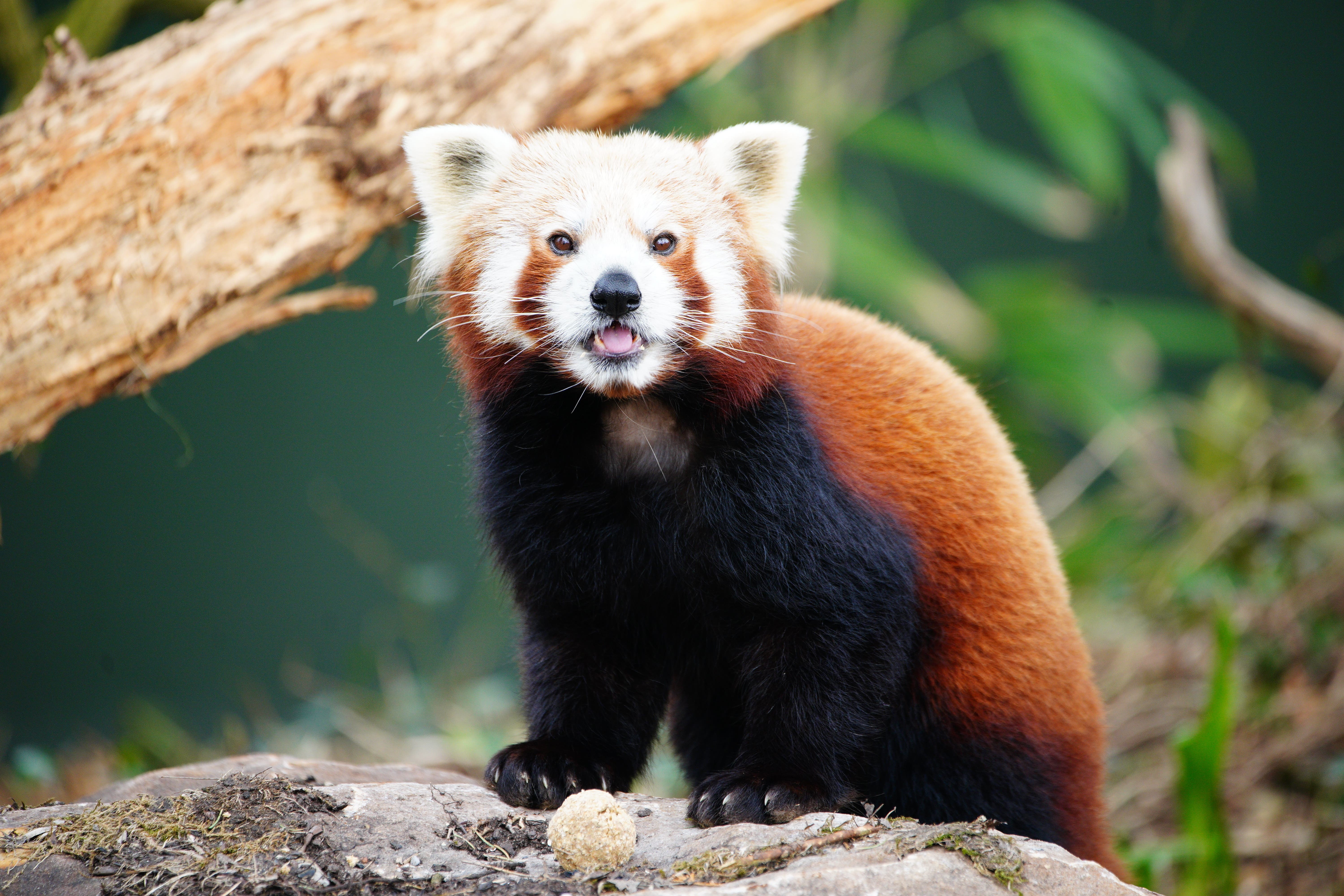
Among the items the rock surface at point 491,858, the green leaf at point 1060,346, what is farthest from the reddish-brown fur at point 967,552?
the green leaf at point 1060,346

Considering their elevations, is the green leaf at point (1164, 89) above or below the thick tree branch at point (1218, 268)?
above

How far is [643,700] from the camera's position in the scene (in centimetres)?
218

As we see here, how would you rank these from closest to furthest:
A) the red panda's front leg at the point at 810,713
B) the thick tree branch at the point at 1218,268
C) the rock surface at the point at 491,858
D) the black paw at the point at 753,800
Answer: the rock surface at the point at 491,858 → the black paw at the point at 753,800 → the red panda's front leg at the point at 810,713 → the thick tree branch at the point at 1218,268

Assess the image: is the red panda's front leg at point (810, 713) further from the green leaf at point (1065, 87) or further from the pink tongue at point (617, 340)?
the green leaf at point (1065, 87)

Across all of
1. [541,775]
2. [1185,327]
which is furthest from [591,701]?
[1185,327]

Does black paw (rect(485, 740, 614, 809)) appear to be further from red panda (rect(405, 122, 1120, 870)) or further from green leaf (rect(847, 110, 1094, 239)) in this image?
green leaf (rect(847, 110, 1094, 239))

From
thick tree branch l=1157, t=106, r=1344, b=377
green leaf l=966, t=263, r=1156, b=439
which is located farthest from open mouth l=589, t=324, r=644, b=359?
thick tree branch l=1157, t=106, r=1344, b=377

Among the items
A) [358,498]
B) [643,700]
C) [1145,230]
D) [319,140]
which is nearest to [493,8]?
[319,140]

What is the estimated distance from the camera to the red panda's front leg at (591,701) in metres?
2.11

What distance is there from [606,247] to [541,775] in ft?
3.02

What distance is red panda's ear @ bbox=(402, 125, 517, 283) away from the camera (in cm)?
214

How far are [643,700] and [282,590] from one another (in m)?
2.76

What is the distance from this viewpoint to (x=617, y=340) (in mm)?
1909

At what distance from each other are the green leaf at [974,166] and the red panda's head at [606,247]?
1870 millimetres
